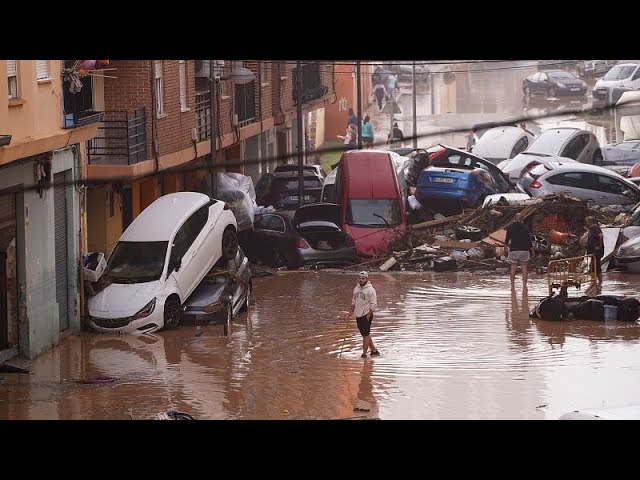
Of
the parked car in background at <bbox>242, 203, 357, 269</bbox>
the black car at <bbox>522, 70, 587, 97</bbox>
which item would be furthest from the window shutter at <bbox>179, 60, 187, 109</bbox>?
the black car at <bbox>522, 70, 587, 97</bbox>

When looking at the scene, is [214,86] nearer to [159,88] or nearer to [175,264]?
[159,88]

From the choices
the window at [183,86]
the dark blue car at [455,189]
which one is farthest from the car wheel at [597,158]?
the window at [183,86]

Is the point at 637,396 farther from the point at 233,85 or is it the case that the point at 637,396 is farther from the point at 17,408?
the point at 233,85

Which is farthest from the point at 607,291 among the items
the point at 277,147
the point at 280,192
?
the point at 277,147

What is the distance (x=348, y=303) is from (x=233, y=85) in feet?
28.6

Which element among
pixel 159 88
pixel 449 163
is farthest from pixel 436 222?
pixel 159 88

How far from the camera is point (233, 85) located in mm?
30266

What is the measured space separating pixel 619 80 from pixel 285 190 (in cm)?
1320

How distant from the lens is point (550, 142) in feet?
103

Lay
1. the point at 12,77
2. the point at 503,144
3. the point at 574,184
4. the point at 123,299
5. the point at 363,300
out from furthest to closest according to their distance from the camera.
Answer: the point at 503,144 → the point at 574,184 → the point at 123,299 → the point at 363,300 → the point at 12,77

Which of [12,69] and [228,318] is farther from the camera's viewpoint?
[228,318]

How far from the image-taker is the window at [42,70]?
18.4m

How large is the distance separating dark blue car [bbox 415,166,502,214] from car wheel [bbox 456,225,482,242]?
1087 millimetres

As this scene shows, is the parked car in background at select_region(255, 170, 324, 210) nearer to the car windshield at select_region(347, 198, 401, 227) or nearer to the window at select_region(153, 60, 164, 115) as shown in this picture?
the car windshield at select_region(347, 198, 401, 227)
